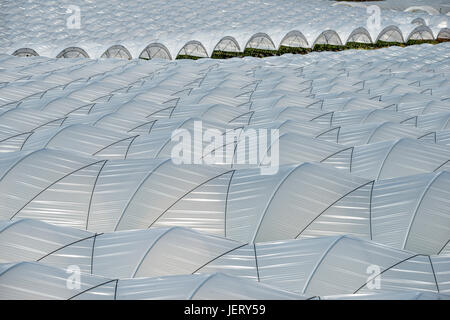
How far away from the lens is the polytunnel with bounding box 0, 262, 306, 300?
14.4 metres

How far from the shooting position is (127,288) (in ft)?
49.2

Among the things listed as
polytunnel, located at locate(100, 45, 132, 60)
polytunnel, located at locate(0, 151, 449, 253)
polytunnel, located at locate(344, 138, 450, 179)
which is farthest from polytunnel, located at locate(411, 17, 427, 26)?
polytunnel, located at locate(0, 151, 449, 253)

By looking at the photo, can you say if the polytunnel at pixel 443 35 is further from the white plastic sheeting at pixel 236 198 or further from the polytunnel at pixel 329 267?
the polytunnel at pixel 329 267

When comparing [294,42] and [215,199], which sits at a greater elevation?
[294,42]

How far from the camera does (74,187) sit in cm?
2480

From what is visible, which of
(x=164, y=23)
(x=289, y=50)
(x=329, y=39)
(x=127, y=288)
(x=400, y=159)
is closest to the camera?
(x=127, y=288)

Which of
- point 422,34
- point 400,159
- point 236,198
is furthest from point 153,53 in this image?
point 236,198

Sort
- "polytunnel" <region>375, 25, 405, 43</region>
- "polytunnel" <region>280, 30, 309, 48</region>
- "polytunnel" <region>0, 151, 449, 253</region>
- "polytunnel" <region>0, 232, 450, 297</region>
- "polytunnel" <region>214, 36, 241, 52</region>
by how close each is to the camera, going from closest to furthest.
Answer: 1. "polytunnel" <region>0, 232, 450, 297</region>
2. "polytunnel" <region>0, 151, 449, 253</region>
3. "polytunnel" <region>214, 36, 241, 52</region>
4. "polytunnel" <region>280, 30, 309, 48</region>
5. "polytunnel" <region>375, 25, 405, 43</region>

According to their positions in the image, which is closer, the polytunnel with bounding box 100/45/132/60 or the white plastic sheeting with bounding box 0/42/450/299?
the white plastic sheeting with bounding box 0/42/450/299

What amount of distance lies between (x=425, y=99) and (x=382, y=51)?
120 feet

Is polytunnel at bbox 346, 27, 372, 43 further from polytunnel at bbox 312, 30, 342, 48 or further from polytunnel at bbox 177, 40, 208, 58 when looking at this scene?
polytunnel at bbox 177, 40, 208, 58

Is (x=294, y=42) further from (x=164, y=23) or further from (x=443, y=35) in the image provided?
(x=443, y=35)

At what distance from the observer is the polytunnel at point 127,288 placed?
1436cm
